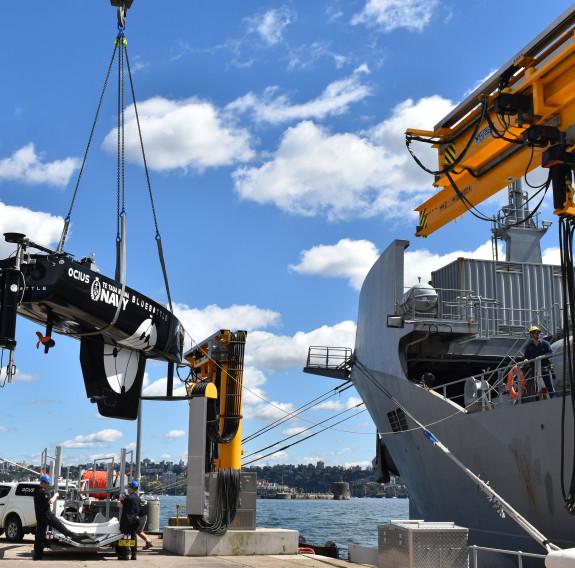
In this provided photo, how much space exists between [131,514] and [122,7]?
926 centimetres

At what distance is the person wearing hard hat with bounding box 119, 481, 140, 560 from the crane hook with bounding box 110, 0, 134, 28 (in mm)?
8553

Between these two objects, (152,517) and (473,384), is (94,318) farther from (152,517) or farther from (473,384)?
(152,517)

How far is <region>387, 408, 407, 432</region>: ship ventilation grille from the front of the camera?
21.1 metres

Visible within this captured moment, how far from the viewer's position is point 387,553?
11016mm

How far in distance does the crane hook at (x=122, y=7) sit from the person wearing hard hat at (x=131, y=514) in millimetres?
8553

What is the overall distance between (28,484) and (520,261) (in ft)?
55.0

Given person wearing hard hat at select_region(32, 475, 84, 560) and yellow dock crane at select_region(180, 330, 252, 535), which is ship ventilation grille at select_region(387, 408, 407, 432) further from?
person wearing hard hat at select_region(32, 475, 84, 560)

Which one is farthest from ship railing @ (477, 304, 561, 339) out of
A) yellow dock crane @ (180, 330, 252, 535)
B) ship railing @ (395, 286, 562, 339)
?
yellow dock crane @ (180, 330, 252, 535)

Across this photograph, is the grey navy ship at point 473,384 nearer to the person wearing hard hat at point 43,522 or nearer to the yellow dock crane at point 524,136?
the yellow dock crane at point 524,136

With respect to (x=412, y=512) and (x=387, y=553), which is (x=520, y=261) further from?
(x=387, y=553)

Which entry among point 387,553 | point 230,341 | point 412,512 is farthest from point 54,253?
point 412,512

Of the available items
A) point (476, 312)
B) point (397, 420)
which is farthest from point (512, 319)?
point (397, 420)

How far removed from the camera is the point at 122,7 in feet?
45.2

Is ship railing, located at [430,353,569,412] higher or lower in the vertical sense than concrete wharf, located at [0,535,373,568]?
higher
